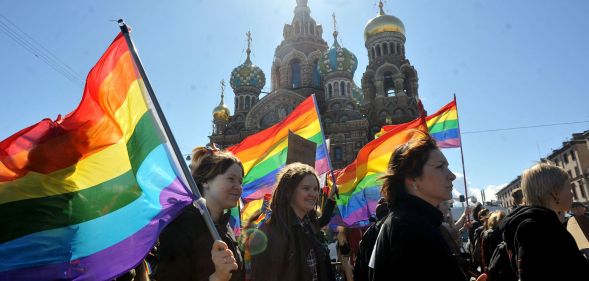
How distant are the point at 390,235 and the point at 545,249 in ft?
3.79

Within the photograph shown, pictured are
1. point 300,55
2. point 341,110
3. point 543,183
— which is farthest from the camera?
point 300,55

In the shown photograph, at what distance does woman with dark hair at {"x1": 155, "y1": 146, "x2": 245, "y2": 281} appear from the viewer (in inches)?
78.4

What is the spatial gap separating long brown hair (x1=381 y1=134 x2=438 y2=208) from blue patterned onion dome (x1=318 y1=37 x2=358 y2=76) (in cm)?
3024

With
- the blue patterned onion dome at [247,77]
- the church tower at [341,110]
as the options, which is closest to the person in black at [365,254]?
the church tower at [341,110]

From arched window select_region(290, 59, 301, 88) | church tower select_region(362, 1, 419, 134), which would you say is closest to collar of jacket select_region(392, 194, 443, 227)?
church tower select_region(362, 1, 419, 134)

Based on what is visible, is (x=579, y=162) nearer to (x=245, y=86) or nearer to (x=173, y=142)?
(x=245, y=86)

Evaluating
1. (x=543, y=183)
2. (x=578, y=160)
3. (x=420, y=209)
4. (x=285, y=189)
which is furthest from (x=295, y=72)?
(x=420, y=209)

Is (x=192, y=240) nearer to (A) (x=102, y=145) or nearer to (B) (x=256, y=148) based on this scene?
(A) (x=102, y=145)

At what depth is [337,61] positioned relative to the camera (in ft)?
105

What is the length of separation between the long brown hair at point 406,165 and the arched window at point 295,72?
3507 centimetres

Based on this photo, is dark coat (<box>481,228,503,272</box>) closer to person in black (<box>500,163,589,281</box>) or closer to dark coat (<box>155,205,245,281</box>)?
person in black (<box>500,163,589,281</box>)

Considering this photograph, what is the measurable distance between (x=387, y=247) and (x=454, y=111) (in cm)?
562

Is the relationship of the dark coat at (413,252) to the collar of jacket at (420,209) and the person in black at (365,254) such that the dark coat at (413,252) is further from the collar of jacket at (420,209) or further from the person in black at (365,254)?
the person in black at (365,254)

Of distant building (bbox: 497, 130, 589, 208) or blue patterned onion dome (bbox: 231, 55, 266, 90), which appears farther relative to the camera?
blue patterned onion dome (bbox: 231, 55, 266, 90)
